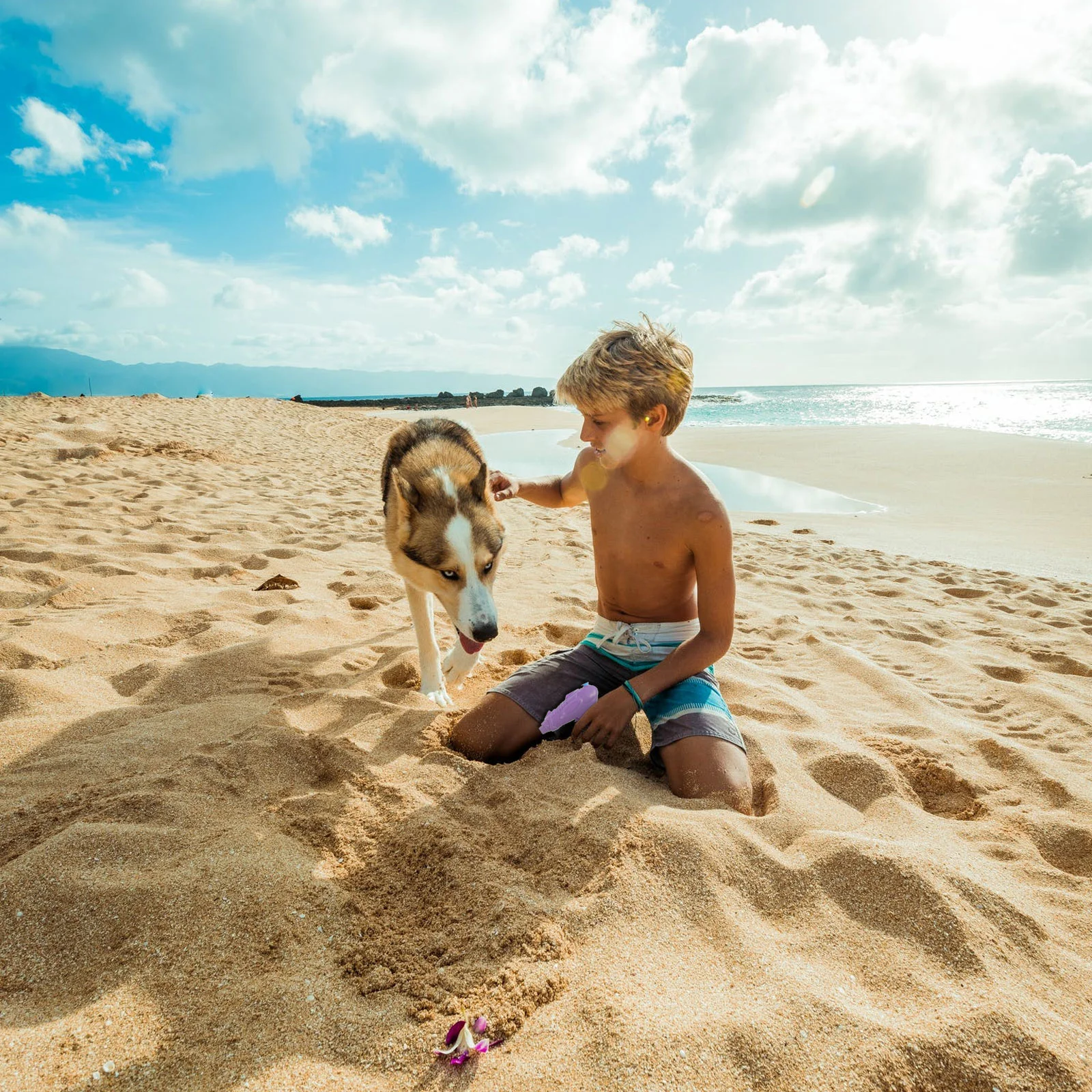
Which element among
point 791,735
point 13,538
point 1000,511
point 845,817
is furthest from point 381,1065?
point 1000,511

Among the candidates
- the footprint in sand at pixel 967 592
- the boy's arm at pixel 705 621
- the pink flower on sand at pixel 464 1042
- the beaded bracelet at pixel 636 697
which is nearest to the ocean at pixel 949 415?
the footprint in sand at pixel 967 592

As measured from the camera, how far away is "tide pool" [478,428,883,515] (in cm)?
1021

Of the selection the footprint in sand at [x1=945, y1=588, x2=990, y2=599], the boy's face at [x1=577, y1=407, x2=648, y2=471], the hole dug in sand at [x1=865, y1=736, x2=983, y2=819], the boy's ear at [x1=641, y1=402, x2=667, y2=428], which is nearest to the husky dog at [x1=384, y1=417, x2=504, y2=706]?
the boy's face at [x1=577, y1=407, x2=648, y2=471]

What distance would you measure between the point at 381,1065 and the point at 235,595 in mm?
3554

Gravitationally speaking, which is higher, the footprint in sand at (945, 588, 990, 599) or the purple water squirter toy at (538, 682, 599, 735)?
the purple water squirter toy at (538, 682, 599, 735)

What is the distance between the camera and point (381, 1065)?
4.25 ft

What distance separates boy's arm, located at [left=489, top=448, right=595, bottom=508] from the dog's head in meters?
0.19

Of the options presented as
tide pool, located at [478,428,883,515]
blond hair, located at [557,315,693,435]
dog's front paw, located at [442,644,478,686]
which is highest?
blond hair, located at [557,315,693,435]

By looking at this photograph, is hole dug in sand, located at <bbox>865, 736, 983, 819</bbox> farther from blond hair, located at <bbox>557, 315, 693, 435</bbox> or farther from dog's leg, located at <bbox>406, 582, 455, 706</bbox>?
dog's leg, located at <bbox>406, 582, 455, 706</bbox>

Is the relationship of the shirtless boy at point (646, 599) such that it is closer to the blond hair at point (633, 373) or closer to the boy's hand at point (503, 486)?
the blond hair at point (633, 373)

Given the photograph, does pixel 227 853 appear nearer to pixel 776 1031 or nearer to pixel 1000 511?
pixel 776 1031

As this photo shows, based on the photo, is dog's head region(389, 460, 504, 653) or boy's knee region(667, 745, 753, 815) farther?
dog's head region(389, 460, 504, 653)

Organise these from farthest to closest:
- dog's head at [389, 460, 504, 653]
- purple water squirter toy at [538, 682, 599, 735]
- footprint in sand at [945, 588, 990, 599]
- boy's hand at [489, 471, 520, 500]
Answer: footprint in sand at [945, 588, 990, 599] < boy's hand at [489, 471, 520, 500] < dog's head at [389, 460, 504, 653] < purple water squirter toy at [538, 682, 599, 735]

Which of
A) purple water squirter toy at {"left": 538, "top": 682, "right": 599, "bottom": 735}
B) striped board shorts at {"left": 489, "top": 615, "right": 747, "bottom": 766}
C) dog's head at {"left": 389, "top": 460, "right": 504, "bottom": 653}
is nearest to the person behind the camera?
striped board shorts at {"left": 489, "top": 615, "right": 747, "bottom": 766}
